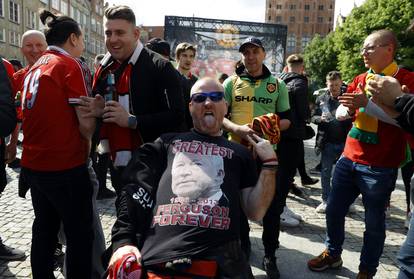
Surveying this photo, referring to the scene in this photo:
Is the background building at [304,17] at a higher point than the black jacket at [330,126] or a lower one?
higher

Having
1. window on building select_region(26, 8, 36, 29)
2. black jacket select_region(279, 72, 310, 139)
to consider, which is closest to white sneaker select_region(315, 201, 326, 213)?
black jacket select_region(279, 72, 310, 139)

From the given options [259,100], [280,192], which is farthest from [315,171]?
[259,100]

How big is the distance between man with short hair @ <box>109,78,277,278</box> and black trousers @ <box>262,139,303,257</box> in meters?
1.25

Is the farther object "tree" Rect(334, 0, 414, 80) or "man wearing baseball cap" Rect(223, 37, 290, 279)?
"tree" Rect(334, 0, 414, 80)

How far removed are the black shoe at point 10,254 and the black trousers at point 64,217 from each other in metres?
1.07

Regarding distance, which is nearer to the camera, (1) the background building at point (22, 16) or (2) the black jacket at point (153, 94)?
(2) the black jacket at point (153, 94)

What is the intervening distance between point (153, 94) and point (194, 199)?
88cm

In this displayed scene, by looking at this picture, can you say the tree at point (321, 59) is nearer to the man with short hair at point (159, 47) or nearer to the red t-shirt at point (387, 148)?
the man with short hair at point (159, 47)

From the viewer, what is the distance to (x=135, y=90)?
250cm

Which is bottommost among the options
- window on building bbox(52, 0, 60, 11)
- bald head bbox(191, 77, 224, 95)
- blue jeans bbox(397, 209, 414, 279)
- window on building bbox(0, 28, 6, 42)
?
blue jeans bbox(397, 209, 414, 279)

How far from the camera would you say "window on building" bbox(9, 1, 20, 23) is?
34.0 metres

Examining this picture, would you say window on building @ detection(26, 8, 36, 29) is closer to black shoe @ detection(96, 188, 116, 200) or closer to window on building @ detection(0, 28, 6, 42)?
window on building @ detection(0, 28, 6, 42)

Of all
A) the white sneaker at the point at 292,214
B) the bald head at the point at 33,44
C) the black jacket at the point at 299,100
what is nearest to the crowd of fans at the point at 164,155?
the bald head at the point at 33,44

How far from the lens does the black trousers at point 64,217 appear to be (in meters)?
2.53
